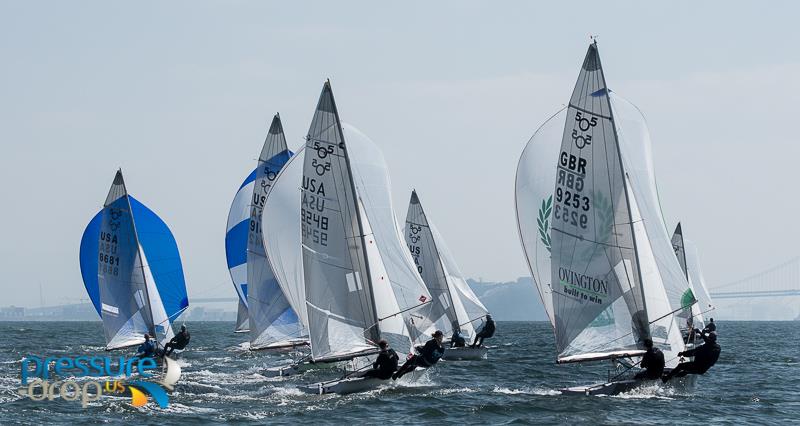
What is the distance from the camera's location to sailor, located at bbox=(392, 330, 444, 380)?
25797 millimetres

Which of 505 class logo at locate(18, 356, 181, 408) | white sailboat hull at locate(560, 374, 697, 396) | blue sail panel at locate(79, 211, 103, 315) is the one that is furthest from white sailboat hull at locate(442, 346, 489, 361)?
white sailboat hull at locate(560, 374, 697, 396)

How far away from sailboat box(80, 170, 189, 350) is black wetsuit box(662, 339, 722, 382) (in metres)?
17.3

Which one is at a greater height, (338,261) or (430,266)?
(430,266)

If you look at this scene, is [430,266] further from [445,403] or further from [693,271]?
[445,403]

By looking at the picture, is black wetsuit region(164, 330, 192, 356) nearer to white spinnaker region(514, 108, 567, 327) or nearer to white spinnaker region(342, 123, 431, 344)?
white spinnaker region(342, 123, 431, 344)

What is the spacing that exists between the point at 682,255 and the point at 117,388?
2829 cm

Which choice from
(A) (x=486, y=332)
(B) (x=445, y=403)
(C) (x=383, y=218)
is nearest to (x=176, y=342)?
(C) (x=383, y=218)

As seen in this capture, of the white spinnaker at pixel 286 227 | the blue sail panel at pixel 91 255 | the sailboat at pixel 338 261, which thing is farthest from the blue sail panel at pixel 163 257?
the sailboat at pixel 338 261

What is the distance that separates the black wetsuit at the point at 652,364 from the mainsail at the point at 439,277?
16.0m

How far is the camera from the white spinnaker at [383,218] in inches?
1091

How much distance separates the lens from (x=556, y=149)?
26000 mm

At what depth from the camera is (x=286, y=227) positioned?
29047mm

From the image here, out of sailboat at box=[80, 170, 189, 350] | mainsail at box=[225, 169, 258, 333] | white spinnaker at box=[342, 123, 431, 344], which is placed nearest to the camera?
white spinnaker at box=[342, 123, 431, 344]

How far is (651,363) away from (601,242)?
9.32 feet
